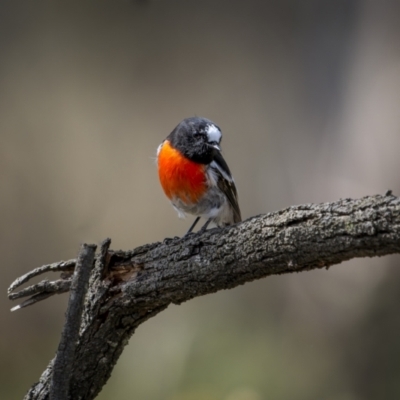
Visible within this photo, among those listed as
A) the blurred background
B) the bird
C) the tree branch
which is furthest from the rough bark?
the blurred background

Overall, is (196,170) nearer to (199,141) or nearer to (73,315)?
(199,141)

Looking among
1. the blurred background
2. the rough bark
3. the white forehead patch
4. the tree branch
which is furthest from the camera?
the blurred background

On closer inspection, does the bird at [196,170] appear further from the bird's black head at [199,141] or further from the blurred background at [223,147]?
the blurred background at [223,147]

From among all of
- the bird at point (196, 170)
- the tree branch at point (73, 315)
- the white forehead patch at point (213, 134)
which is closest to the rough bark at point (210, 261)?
the tree branch at point (73, 315)

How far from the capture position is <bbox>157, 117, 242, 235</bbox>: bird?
2.79m

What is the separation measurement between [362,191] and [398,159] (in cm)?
32

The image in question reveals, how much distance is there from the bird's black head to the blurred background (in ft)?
5.09

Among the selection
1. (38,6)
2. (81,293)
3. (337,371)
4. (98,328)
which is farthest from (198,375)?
(38,6)

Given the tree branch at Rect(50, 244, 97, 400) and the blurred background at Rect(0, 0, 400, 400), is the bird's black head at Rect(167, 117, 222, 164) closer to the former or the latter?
the tree branch at Rect(50, 244, 97, 400)

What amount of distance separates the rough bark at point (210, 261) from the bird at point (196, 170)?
58cm

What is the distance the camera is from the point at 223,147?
452 cm

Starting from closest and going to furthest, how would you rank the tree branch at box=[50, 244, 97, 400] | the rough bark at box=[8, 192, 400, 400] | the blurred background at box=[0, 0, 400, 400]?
the rough bark at box=[8, 192, 400, 400] → the tree branch at box=[50, 244, 97, 400] → the blurred background at box=[0, 0, 400, 400]

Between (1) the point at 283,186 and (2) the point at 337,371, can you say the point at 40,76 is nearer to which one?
(1) the point at 283,186

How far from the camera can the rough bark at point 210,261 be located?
63.4 inches
